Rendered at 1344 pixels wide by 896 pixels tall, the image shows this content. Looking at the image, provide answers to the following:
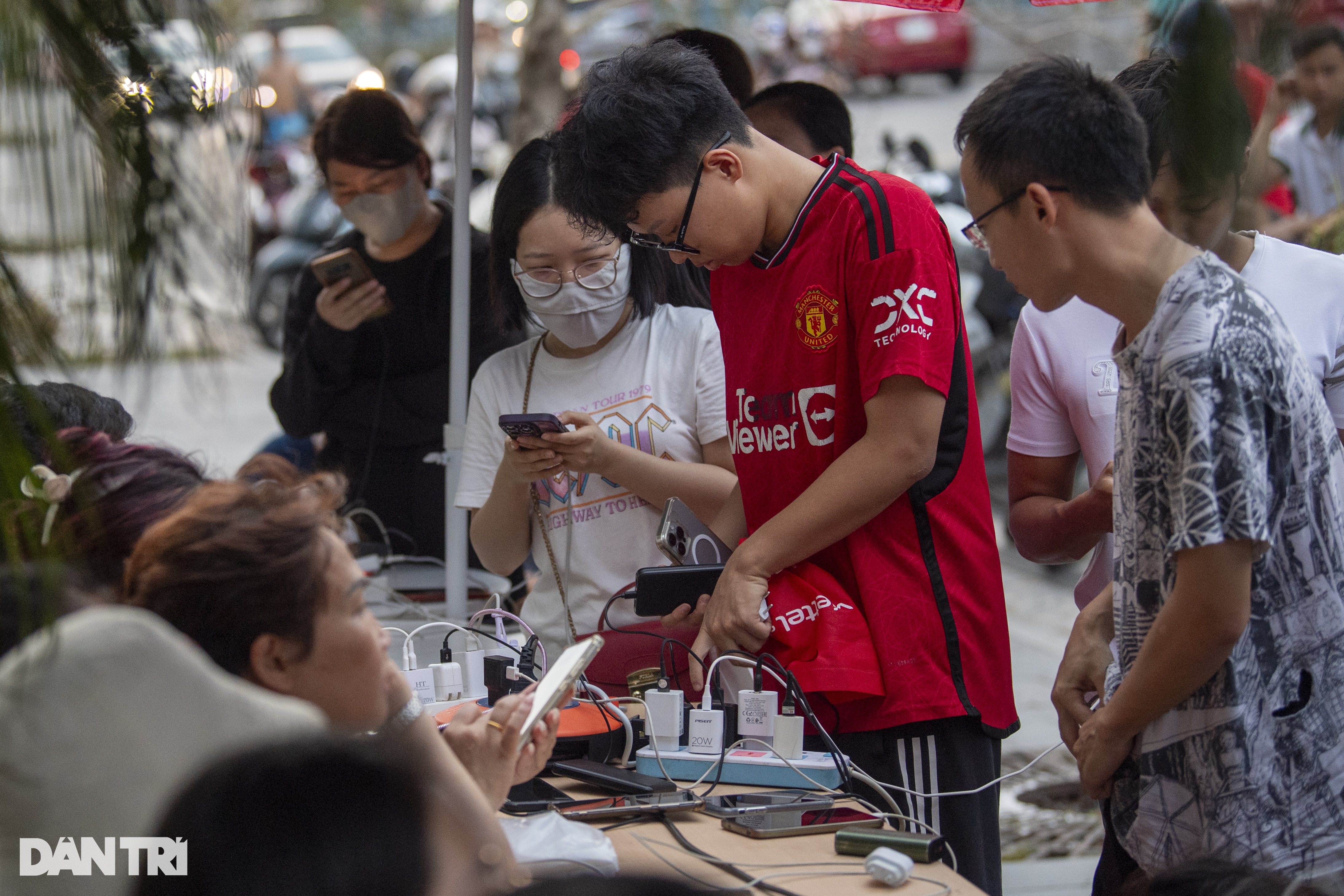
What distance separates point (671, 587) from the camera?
1986mm

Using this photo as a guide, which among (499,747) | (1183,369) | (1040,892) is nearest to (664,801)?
(499,747)

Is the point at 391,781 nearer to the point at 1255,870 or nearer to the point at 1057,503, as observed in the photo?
the point at 1255,870

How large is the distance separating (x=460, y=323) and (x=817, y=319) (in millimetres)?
1062

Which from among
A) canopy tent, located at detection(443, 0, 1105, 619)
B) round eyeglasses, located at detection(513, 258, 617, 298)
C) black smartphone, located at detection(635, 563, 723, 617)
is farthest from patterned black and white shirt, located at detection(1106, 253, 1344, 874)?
canopy tent, located at detection(443, 0, 1105, 619)

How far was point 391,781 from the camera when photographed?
1134mm

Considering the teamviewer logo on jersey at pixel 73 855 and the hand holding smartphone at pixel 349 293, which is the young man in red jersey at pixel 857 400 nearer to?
the teamviewer logo on jersey at pixel 73 855

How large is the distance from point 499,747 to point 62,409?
0.74 m

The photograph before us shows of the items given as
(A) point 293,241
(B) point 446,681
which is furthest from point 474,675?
(A) point 293,241

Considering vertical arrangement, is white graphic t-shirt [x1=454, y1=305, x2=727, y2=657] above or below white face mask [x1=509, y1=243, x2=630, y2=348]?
below

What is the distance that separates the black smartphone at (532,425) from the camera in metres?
2.02

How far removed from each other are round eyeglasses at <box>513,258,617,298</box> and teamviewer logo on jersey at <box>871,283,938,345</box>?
0.64m

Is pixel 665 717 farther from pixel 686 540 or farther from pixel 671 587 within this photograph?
pixel 686 540

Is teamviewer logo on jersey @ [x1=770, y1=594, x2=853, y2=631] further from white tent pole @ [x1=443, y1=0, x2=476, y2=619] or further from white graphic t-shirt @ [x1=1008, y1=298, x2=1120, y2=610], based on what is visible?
white tent pole @ [x1=443, y1=0, x2=476, y2=619]

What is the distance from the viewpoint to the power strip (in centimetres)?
175
